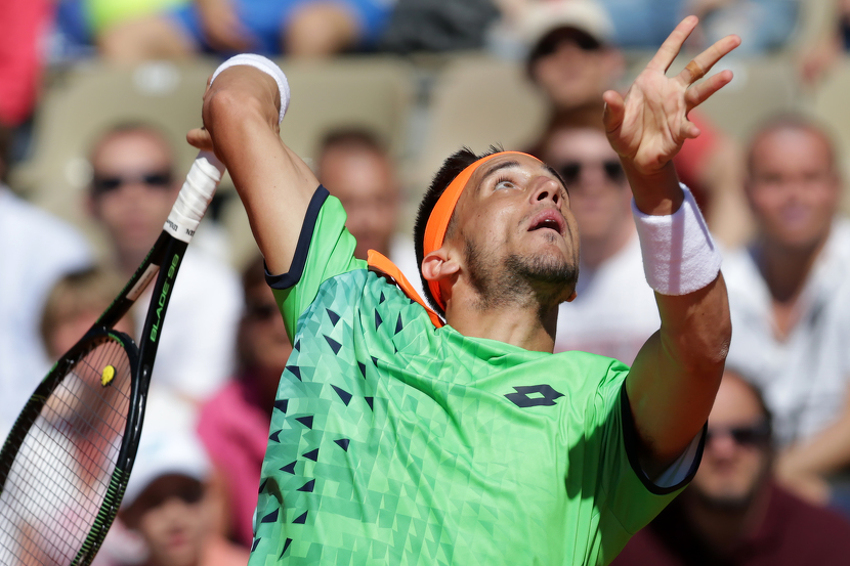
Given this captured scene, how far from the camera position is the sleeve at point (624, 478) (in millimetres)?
1966

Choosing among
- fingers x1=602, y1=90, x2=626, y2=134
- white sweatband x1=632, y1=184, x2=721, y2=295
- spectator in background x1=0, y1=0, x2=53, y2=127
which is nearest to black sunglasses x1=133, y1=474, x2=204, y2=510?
white sweatband x1=632, y1=184, x2=721, y2=295

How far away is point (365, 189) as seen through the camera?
4582 millimetres

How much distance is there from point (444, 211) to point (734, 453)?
1.69m

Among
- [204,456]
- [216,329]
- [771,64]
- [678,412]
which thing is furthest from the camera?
[771,64]

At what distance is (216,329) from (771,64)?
344 centimetres

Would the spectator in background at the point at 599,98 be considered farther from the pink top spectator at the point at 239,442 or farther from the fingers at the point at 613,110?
the fingers at the point at 613,110

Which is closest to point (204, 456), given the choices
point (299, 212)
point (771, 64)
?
point (299, 212)

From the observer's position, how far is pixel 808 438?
14.1ft

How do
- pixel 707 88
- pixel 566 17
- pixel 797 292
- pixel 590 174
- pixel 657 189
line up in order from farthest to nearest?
pixel 566 17 < pixel 797 292 < pixel 590 174 < pixel 657 189 < pixel 707 88

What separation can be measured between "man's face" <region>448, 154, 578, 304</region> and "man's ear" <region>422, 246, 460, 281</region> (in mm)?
40

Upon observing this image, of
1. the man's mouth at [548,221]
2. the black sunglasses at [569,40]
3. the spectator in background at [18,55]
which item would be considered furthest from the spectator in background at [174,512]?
the spectator in background at [18,55]

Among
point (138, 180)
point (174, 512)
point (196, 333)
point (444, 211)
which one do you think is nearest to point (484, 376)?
point (444, 211)

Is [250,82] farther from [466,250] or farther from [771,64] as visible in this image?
[771,64]

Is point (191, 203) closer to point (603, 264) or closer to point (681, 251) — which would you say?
point (681, 251)
